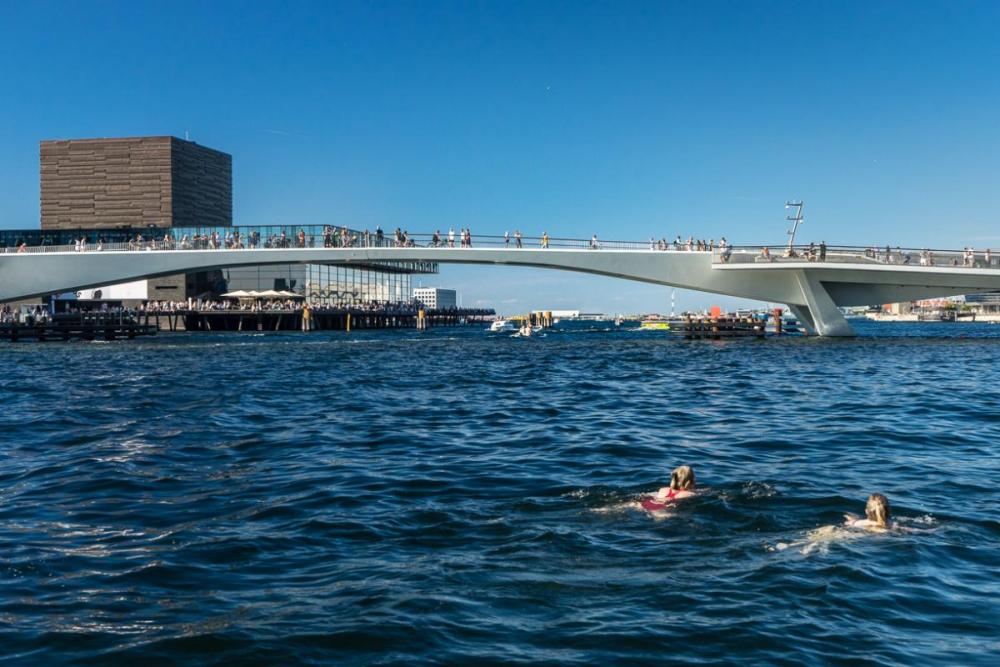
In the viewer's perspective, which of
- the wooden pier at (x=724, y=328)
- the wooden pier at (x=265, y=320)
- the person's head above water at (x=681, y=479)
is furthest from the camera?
the wooden pier at (x=265, y=320)

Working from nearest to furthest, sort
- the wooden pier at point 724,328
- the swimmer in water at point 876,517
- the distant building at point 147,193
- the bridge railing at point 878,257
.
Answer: the swimmer in water at point 876,517 → the bridge railing at point 878,257 → the wooden pier at point 724,328 → the distant building at point 147,193

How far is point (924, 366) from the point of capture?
3139 centimetres

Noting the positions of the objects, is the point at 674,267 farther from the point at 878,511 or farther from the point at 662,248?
the point at 878,511

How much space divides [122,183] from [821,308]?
287ft

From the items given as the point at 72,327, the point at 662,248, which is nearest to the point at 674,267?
the point at 662,248

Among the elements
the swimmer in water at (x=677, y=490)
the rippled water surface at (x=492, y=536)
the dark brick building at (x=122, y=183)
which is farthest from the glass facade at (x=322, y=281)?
the swimmer in water at (x=677, y=490)

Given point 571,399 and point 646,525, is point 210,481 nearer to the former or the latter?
point 646,525

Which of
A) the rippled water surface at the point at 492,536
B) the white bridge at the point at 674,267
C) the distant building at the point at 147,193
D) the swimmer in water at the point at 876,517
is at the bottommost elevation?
the rippled water surface at the point at 492,536

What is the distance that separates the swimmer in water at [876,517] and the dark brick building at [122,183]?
109532mm

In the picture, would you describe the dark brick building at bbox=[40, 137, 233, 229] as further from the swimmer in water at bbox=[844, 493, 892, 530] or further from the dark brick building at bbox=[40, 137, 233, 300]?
the swimmer in water at bbox=[844, 493, 892, 530]

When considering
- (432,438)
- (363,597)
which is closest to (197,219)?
(432,438)

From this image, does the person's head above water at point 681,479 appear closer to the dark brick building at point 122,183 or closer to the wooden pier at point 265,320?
the wooden pier at point 265,320

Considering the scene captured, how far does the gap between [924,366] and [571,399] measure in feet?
55.4

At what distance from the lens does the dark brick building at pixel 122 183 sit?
10862 cm
